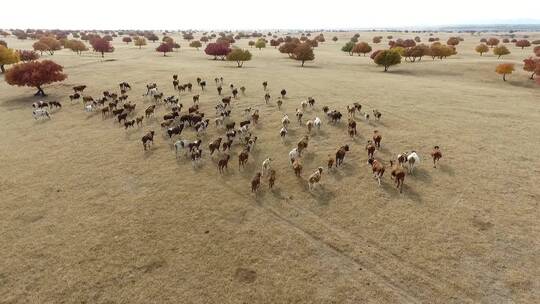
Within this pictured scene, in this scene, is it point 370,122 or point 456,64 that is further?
point 456,64

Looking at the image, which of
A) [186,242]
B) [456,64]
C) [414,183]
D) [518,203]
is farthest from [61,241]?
[456,64]

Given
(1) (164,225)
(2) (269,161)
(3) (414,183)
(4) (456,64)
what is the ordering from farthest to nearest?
(4) (456,64) < (2) (269,161) < (3) (414,183) < (1) (164,225)

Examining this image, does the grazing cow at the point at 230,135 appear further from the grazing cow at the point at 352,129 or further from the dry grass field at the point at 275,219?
the grazing cow at the point at 352,129

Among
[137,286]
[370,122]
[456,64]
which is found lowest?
[137,286]

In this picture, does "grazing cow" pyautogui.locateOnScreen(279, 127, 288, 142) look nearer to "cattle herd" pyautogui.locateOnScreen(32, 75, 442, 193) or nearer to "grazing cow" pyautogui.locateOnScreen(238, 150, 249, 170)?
"cattle herd" pyautogui.locateOnScreen(32, 75, 442, 193)

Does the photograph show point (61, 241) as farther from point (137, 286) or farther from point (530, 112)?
point (530, 112)

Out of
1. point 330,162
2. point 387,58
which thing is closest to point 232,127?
point 330,162

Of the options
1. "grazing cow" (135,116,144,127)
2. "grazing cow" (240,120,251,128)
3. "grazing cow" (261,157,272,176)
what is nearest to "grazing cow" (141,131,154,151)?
"grazing cow" (135,116,144,127)

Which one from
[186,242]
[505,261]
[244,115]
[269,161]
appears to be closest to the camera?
[505,261]
